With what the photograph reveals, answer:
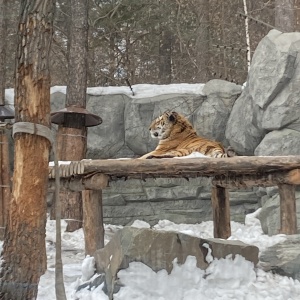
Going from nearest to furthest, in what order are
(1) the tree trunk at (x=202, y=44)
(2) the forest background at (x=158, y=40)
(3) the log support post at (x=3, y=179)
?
(3) the log support post at (x=3, y=179) → (2) the forest background at (x=158, y=40) → (1) the tree trunk at (x=202, y=44)

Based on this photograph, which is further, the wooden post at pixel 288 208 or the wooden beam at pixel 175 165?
the wooden post at pixel 288 208

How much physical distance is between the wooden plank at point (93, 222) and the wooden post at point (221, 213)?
5.86 ft

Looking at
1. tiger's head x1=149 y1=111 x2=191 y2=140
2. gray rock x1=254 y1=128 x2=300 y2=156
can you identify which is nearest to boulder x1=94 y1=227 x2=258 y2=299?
tiger's head x1=149 y1=111 x2=191 y2=140

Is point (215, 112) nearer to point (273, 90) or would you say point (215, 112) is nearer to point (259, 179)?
point (273, 90)

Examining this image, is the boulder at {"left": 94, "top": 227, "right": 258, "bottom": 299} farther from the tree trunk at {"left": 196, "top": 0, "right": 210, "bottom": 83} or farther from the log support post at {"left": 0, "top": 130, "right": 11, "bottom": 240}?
the tree trunk at {"left": 196, "top": 0, "right": 210, "bottom": 83}

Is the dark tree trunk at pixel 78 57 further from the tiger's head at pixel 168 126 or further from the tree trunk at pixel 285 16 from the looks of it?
the tree trunk at pixel 285 16

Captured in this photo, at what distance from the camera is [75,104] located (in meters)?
9.58

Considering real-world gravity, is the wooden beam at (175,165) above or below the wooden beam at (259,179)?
above

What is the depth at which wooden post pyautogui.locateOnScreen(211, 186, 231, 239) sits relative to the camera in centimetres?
737

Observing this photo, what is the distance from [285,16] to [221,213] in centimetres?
544

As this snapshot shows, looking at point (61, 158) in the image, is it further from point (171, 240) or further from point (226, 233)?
point (171, 240)

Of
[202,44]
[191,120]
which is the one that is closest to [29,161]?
[191,120]

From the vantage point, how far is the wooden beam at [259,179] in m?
6.14

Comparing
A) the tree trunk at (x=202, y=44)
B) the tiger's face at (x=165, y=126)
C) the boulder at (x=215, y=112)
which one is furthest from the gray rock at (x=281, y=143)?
the tree trunk at (x=202, y=44)
